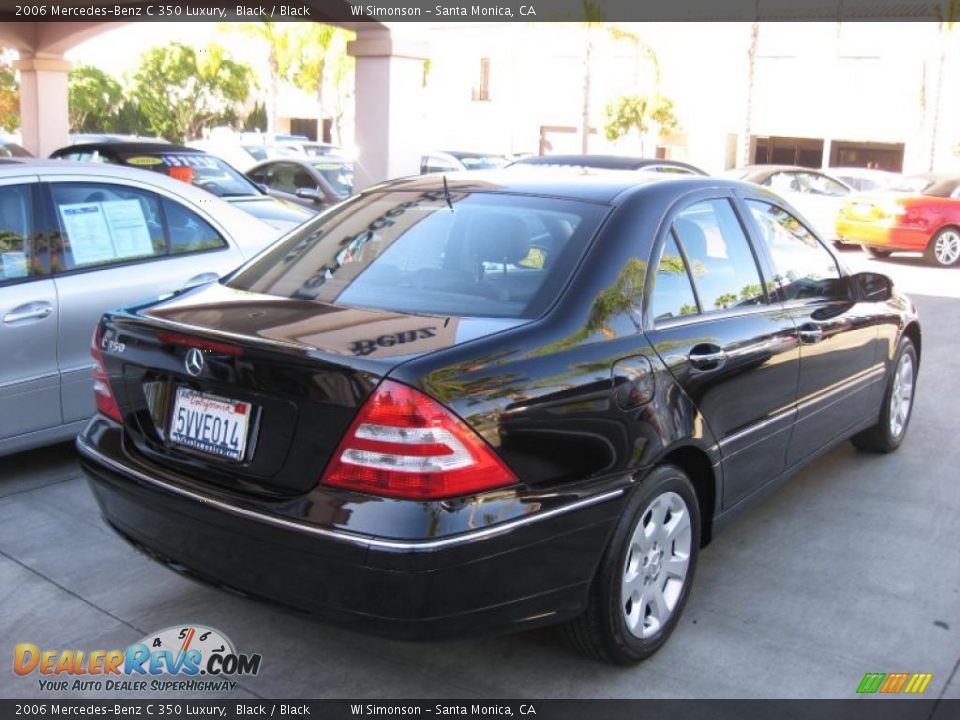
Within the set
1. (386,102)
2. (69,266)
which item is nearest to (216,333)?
(69,266)

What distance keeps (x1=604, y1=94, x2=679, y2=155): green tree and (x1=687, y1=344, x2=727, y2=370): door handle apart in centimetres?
3567

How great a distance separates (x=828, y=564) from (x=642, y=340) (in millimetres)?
1681

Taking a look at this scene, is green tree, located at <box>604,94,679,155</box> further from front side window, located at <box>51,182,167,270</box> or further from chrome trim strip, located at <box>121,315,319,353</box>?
chrome trim strip, located at <box>121,315,319,353</box>

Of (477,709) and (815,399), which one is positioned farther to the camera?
(815,399)

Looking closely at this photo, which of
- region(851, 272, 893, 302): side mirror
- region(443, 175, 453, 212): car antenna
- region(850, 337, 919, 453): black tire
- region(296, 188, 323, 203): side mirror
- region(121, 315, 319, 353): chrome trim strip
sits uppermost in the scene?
region(443, 175, 453, 212): car antenna

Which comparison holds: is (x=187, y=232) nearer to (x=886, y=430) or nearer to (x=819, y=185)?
(x=886, y=430)

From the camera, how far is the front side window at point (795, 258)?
454 centimetres

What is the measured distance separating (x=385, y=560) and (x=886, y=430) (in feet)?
13.0

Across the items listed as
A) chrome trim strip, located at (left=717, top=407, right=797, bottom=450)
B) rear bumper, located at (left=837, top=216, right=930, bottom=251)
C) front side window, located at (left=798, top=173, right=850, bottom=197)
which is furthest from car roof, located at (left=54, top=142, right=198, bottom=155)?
front side window, located at (left=798, top=173, right=850, bottom=197)

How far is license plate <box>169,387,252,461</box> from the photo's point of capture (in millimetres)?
3066

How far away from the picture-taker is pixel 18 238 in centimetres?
497

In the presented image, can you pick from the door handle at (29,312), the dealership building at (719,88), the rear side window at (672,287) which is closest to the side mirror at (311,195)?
the door handle at (29,312)

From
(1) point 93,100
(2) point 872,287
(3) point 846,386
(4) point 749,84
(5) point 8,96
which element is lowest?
(3) point 846,386

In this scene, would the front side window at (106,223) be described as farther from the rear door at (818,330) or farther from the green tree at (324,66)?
the green tree at (324,66)
